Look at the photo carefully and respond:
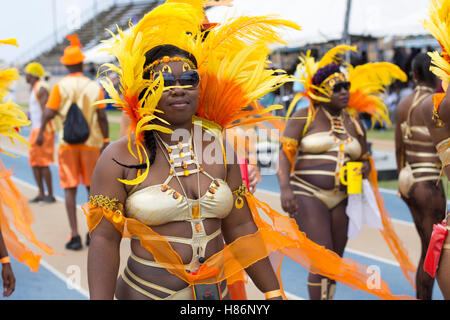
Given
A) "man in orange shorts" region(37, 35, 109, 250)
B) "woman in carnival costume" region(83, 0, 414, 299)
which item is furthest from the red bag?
"man in orange shorts" region(37, 35, 109, 250)

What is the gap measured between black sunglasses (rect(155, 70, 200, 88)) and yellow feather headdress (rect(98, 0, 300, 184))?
0.04 m

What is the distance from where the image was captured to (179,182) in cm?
266

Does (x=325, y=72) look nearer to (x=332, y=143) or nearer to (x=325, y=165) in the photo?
(x=332, y=143)

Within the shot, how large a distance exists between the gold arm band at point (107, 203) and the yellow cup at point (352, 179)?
252cm

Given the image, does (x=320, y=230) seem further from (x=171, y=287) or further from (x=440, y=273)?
(x=171, y=287)

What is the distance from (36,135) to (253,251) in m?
7.27

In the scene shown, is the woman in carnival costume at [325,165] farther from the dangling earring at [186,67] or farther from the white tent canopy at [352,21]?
the white tent canopy at [352,21]

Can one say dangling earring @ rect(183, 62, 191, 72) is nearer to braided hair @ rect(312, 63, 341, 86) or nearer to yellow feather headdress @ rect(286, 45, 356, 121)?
yellow feather headdress @ rect(286, 45, 356, 121)

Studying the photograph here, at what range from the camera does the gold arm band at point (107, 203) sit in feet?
8.32

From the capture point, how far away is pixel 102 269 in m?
2.54

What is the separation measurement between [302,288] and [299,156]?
1353mm

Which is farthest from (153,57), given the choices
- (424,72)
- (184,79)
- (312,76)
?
(424,72)

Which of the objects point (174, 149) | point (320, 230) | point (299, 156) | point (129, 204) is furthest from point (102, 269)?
point (299, 156)

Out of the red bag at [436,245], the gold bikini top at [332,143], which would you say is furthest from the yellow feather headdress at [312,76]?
the red bag at [436,245]
